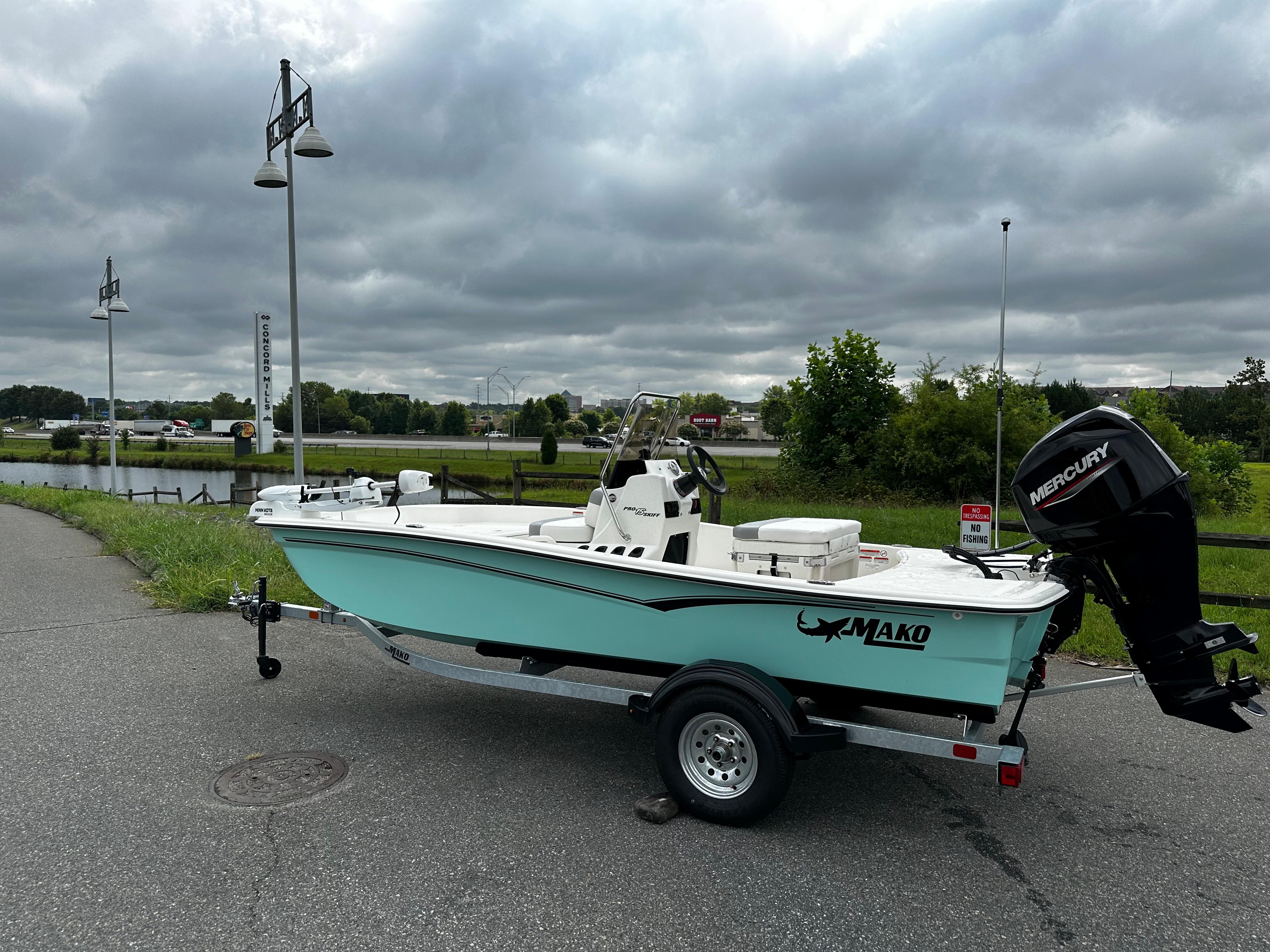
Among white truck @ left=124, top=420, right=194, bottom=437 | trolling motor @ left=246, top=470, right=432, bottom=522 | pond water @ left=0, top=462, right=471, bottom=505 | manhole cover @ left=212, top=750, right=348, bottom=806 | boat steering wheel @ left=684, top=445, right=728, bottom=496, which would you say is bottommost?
pond water @ left=0, top=462, right=471, bottom=505

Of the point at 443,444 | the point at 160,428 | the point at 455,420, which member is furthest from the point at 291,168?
the point at 160,428

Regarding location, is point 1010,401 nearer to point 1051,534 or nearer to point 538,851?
point 1051,534

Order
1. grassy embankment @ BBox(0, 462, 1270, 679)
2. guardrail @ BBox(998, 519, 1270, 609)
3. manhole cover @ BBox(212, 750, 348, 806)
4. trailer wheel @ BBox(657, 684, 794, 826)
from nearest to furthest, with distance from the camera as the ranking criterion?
trailer wheel @ BBox(657, 684, 794, 826) < manhole cover @ BBox(212, 750, 348, 806) < guardrail @ BBox(998, 519, 1270, 609) < grassy embankment @ BBox(0, 462, 1270, 679)

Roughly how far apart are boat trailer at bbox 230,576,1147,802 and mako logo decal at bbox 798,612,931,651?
293 millimetres

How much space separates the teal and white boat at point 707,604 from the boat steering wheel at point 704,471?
20 millimetres

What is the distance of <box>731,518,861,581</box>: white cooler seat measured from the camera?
13.5 ft

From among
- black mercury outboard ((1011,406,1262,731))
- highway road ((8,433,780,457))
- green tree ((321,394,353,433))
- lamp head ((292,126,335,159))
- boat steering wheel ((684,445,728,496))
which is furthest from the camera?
green tree ((321,394,353,433))

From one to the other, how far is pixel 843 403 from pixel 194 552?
42.9 feet

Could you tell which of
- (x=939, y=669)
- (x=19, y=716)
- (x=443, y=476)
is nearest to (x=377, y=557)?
(x=19, y=716)

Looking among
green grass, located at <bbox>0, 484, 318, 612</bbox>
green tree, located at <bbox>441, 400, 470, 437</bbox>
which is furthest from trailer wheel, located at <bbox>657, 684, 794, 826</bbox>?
green tree, located at <bbox>441, 400, 470, 437</bbox>

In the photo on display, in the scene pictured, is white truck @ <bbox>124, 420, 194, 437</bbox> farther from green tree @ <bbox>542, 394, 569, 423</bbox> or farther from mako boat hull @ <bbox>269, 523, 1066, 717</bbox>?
mako boat hull @ <bbox>269, 523, 1066, 717</bbox>

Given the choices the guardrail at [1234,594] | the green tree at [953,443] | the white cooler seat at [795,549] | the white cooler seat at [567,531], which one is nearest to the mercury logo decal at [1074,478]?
the white cooler seat at [795,549]

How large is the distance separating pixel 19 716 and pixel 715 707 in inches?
160

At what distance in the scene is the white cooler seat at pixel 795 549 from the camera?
411cm
